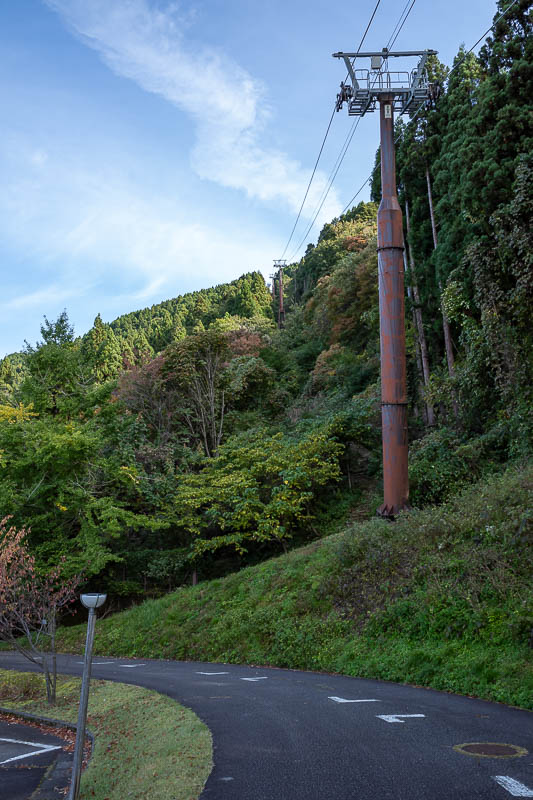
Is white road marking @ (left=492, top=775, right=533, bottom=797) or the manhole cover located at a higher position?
white road marking @ (left=492, top=775, right=533, bottom=797)

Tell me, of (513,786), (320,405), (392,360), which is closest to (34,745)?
(513,786)

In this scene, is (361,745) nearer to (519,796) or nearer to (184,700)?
(519,796)

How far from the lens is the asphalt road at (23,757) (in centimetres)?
689

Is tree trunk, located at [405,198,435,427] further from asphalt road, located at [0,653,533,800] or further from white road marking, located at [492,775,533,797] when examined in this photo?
white road marking, located at [492,775,533,797]

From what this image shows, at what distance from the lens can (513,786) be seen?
14.7ft

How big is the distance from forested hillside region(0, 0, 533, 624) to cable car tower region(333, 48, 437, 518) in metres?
1.45

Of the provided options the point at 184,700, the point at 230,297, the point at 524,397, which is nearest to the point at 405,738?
the point at 184,700

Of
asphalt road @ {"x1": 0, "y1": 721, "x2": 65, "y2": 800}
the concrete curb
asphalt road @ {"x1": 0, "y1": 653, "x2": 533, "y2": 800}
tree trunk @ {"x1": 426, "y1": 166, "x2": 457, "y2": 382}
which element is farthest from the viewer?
tree trunk @ {"x1": 426, "y1": 166, "x2": 457, "y2": 382}

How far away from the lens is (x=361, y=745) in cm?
582

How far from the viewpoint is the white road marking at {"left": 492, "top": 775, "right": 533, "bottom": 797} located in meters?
4.33

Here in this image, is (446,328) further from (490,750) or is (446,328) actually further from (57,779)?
(57,779)

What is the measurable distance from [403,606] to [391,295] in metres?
8.83

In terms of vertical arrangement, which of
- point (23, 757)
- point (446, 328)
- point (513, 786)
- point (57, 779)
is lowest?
point (23, 757)

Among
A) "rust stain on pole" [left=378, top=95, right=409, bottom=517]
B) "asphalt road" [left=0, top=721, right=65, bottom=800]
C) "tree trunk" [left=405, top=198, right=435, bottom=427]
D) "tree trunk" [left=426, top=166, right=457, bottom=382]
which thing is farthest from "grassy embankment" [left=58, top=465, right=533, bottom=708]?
"tree trunk" [left=405, top=198, right=435, bottom=427]
